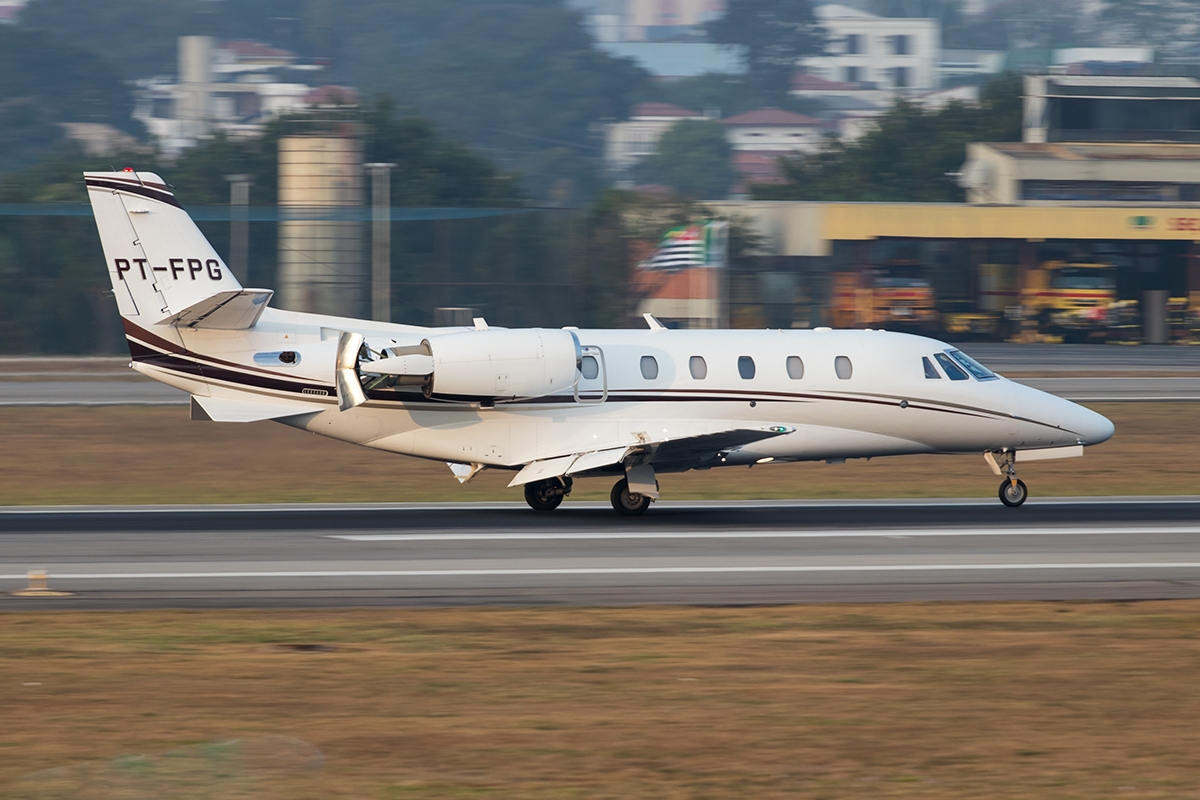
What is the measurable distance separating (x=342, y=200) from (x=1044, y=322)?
117 feet

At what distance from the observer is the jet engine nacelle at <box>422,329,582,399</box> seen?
881 inches

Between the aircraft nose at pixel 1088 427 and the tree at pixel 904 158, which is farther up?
the tree at pixel 904 158

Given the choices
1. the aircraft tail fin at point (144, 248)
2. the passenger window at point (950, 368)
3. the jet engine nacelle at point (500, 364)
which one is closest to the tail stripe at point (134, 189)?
the aircraft tail fin at point (144, 248)

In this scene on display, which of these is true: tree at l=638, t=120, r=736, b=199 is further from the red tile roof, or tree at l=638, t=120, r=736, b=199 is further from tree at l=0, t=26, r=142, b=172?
tree at l=0, t=26, r=142, b=172

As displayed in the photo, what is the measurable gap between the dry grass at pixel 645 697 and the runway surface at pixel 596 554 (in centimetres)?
115

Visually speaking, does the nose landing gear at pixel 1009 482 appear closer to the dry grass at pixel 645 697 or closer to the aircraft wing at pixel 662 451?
the aircraft wing at pixel 662 451

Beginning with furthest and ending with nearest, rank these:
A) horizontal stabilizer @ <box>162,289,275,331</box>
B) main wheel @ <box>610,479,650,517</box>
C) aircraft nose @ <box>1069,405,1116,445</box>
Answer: aircraft nose @ <box>1069,405,1116,445</box>, main wheel @ <box>610,479,650,517</box>, horizontal stabilizer @ <box>162,289,275,331</box>

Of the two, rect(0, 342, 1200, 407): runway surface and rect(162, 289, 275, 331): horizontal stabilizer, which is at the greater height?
rect(162, 289, 275, 331): horizontal stabilizer

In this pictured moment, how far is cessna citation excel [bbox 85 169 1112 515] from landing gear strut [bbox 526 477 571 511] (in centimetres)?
3

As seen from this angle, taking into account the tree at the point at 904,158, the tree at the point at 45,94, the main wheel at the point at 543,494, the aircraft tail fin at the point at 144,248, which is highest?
the tree at the point at 45,94

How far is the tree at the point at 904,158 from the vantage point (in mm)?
Answer: 103688

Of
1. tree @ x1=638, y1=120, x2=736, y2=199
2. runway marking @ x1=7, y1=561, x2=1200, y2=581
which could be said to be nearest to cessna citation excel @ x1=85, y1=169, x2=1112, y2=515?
runway marking @ x1=7, y1=561, x2=1200, y2=581

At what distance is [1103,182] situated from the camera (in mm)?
80938

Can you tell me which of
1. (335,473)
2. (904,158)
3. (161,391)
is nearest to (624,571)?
(335,473)
